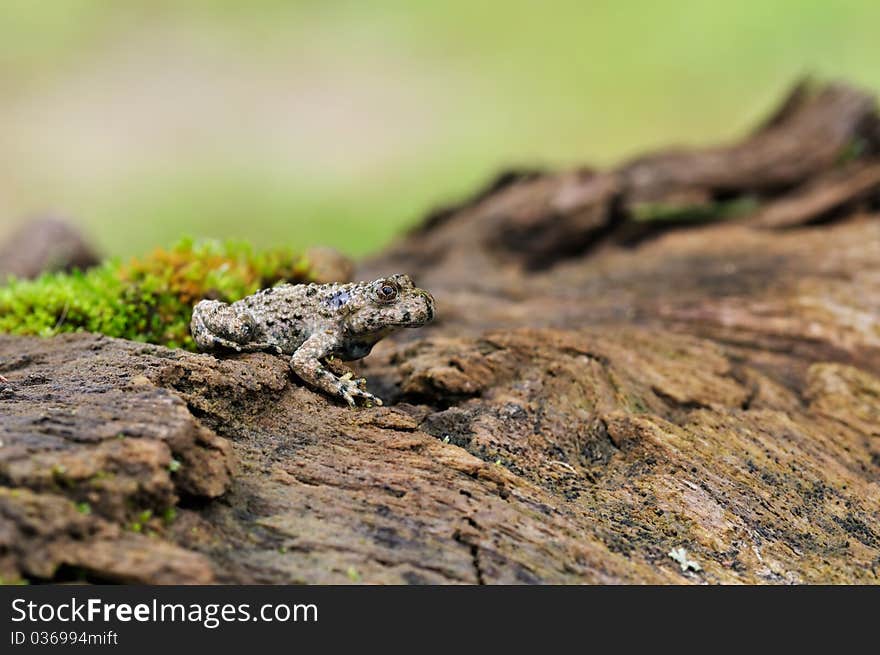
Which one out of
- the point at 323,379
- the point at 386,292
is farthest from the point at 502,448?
the point at 386,292

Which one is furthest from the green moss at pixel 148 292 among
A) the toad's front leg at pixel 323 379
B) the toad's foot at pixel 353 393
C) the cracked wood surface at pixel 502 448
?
the toad's foot at pixel 353 393

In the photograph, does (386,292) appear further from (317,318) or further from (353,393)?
(353,393)

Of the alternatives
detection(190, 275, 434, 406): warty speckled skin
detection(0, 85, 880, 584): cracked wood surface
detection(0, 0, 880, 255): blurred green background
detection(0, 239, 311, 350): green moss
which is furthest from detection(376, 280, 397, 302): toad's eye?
detection(0, 0, 880, 255): blurred green background

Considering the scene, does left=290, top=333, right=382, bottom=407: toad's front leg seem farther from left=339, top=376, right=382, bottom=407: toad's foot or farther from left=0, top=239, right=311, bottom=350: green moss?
left=0, top=239, right=311, bottom=350: green moss

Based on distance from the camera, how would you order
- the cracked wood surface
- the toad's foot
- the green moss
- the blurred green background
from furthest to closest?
the blurred green background, the green moss, the toad's foot, the cracked wood surface

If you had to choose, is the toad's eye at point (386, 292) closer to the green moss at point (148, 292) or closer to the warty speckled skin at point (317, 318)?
the warty speckled skin at point (317, 318)

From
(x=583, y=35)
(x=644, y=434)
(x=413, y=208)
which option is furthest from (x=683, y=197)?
(x=583, y=35)

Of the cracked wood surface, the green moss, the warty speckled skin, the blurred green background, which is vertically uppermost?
the blurred green background
